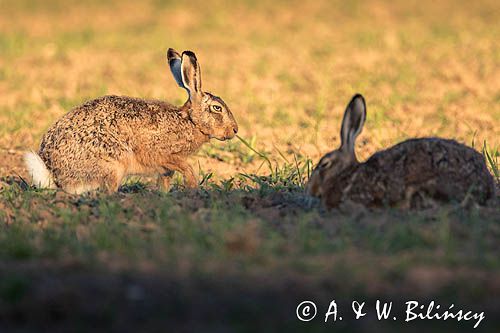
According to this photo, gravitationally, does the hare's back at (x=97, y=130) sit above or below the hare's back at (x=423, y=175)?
above

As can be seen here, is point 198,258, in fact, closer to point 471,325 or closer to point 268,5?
point 471,325

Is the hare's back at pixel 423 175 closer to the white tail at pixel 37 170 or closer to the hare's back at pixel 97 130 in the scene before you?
the hare's back at pixel 97 130

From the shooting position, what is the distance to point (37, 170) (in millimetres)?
6965

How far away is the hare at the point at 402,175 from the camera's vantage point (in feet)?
18.5

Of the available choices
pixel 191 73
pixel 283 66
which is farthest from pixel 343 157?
pixel 283 66

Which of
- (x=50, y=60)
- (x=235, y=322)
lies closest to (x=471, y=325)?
(x=235, y=322)

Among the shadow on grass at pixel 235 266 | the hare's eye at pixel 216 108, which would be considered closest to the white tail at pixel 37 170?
the shadow on grass at pixel 235 266

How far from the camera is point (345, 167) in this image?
594cm

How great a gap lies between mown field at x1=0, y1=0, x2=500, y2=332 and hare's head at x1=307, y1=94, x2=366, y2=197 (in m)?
0.20

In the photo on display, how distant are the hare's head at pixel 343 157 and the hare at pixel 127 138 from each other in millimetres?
1693

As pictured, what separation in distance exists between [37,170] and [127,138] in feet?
2.59

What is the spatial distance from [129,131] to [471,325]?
13.5 ft

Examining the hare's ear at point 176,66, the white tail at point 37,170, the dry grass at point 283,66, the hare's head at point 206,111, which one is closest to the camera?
the white tail at point 37,170

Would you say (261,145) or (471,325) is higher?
(261,145)
